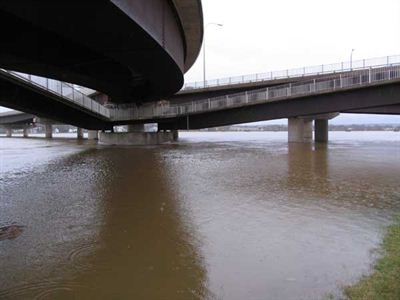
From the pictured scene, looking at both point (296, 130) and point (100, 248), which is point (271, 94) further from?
point (100, 248)

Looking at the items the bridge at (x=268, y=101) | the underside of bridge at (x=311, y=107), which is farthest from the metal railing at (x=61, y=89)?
the underside of bridge at (x=311, y=107)

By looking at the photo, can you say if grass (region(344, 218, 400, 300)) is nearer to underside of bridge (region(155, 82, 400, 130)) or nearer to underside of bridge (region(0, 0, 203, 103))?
underside of bridge (region(0, 0, 203, 103))

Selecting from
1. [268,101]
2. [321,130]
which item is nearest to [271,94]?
[268,101]

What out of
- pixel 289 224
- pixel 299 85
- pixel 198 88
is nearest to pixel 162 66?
pixel 289 224

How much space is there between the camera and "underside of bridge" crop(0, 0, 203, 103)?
37.1ft

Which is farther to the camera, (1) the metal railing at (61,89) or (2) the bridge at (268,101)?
(2) the bridge at (268,101)

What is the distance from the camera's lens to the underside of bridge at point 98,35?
445 inches

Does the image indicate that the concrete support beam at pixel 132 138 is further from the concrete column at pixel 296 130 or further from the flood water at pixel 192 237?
the flood water at pixel 192 237

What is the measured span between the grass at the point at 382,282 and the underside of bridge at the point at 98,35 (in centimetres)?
871

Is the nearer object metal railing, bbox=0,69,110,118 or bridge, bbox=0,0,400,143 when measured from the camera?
bridge, bbox=0,0,400,143

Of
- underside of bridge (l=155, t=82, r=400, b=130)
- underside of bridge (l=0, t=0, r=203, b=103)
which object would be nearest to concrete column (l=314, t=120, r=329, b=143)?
Result: underside of bridge (l=155, t=82, r=400, b=130)

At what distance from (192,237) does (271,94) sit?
34867 millimetres

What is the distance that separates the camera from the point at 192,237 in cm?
789

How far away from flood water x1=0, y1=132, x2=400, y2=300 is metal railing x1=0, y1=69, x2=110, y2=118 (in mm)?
16268
